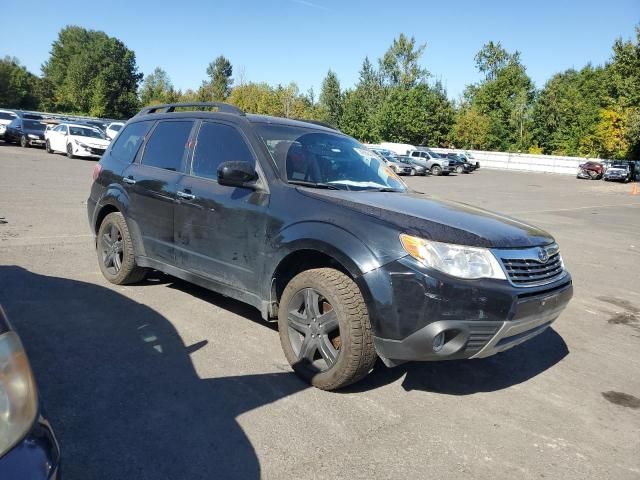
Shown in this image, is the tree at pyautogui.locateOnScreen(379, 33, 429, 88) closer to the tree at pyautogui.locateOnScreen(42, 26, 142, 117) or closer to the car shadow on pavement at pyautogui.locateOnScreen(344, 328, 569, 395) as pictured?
the tree at pyautogui.locateOnScreen(42, 26, 142, 117)

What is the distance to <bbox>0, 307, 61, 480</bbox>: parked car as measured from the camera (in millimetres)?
1373

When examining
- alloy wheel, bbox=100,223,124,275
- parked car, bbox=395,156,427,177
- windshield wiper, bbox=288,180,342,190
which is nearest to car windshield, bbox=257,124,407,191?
windshield wiper, bbox=288,180,342,190

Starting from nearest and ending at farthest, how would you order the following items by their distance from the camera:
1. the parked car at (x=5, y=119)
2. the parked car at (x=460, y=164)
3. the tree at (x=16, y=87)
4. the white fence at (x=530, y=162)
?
the parked car at (x=5, y=119), the parked car at (x=460, y=164), the white fence at (x=530, y=162), the tree at (x=16, y=87)

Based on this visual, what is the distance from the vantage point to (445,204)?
4137mm

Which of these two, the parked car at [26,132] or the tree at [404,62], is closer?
the parked car at [26,132]

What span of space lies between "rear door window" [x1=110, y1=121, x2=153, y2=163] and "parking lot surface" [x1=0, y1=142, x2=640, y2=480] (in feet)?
4.45

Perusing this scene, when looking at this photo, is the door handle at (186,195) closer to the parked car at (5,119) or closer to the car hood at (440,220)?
the car hood at (440,220)

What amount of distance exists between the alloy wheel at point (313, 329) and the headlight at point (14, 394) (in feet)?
6.82

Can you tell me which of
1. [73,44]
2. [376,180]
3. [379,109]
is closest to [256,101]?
[379,109]

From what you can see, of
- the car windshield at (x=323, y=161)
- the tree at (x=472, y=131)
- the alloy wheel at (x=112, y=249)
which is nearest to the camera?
the car windshield at (x=323, y=161)

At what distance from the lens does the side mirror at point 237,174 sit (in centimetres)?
386

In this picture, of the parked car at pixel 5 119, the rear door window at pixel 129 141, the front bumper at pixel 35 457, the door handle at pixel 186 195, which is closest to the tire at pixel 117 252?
the rear door window at pixel 129 141

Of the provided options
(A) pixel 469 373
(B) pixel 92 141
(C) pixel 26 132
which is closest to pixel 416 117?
(C) pixel 26 132

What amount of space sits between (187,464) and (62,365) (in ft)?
4.82
